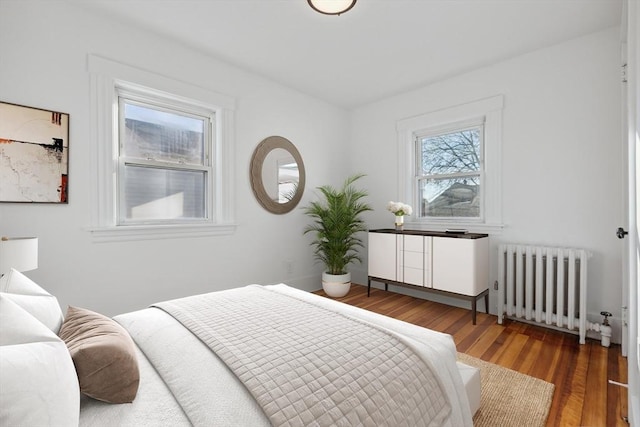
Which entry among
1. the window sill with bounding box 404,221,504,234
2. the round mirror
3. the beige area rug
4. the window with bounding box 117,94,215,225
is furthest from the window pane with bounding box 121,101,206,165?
the beige area rug

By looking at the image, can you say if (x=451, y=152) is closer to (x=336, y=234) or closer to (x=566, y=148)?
(x=566, y=148)

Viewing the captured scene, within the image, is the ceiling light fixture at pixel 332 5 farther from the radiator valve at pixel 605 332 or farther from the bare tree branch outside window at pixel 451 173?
the radiator valve at pixel 605 332

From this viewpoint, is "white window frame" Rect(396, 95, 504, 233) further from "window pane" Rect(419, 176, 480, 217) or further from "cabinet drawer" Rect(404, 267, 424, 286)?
"cabinet drawer" Rect(404, 267, 424, 286)

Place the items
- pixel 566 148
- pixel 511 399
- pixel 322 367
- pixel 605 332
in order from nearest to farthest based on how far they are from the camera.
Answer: pixel 322 367
pixel 511 399
pixel 605 332
pixel 566 148

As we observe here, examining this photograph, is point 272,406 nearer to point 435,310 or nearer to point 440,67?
point 435,310

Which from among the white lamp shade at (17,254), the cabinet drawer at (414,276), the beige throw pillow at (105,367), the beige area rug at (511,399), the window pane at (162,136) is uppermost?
the window pane at (162,136)

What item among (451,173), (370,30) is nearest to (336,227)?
(451,173)

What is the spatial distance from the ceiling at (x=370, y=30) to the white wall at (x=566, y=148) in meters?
0.18

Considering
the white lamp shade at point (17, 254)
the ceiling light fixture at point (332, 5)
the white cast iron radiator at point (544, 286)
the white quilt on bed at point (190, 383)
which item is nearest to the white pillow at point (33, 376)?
the white quilt on bed at point (190, 383)

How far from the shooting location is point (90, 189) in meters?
2.32

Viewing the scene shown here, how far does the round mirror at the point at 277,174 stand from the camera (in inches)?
132

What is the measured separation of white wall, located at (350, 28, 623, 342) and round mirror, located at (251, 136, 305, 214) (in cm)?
195

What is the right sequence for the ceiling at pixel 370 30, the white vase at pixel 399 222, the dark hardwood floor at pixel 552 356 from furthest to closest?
the white vase at pixel 399 222 → the ceiling at pixel 370 30 → the dark hardwood floor at pixel 552 356

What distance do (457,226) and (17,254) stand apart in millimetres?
3609
